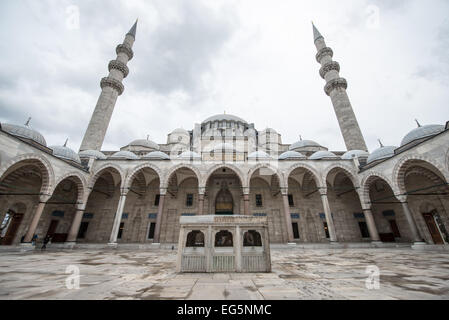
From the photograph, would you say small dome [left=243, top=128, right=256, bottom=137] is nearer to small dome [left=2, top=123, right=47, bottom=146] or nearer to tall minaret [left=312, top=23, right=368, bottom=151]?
tall minaret [left=312, top=23, right=368, bottom=151]

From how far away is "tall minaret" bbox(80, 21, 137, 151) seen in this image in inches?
779

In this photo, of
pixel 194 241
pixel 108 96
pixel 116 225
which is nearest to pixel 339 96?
pixel 194 241

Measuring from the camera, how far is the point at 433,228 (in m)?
13.5

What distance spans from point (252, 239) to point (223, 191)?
13503 mm

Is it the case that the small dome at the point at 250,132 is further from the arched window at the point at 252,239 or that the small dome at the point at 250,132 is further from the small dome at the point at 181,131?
the arched window at the point at 252,239

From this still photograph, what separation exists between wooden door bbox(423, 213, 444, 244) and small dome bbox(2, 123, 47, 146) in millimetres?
28842

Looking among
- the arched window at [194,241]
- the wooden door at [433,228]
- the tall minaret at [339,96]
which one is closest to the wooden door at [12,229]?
the arched window at [194,241]

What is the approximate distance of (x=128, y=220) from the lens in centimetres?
1762

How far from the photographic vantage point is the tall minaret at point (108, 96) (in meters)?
19.8

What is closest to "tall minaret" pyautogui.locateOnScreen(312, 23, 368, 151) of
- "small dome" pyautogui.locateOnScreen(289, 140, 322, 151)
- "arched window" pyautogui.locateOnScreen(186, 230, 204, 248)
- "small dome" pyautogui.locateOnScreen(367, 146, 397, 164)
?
"small dome" pyautogui.locateOnScreen(289, 140, 322, 151)

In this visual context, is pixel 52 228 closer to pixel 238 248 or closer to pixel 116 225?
pixel 116 225

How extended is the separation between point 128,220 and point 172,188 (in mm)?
5003
